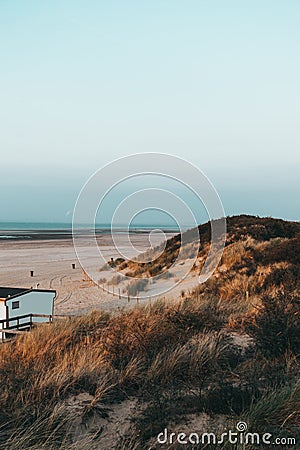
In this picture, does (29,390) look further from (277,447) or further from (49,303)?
(49,303)

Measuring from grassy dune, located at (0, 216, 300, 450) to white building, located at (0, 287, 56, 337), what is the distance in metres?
3.45

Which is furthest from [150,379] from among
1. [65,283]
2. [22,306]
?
[65,283]

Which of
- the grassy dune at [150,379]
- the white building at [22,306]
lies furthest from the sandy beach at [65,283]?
the grassy dune at [150,379]

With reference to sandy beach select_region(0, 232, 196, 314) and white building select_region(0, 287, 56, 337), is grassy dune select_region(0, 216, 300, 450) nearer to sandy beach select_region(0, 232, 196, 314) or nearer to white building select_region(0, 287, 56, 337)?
→ white building select_region(0, 287, 56, 337)

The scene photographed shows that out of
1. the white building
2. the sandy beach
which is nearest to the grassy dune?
the white building

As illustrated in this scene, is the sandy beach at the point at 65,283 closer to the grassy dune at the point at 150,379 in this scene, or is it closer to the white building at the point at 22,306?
the white building at the point at 22,306

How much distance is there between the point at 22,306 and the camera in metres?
13.6

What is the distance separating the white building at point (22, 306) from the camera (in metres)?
12.8

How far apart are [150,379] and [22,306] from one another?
26.6 feet

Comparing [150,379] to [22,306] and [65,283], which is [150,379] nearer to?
[22,306]

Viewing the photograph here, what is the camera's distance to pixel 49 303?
1448 centimetres

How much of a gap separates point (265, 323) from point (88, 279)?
854 inches

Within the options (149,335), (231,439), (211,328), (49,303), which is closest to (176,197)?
(49,303)

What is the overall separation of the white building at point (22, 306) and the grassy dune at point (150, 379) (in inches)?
136
